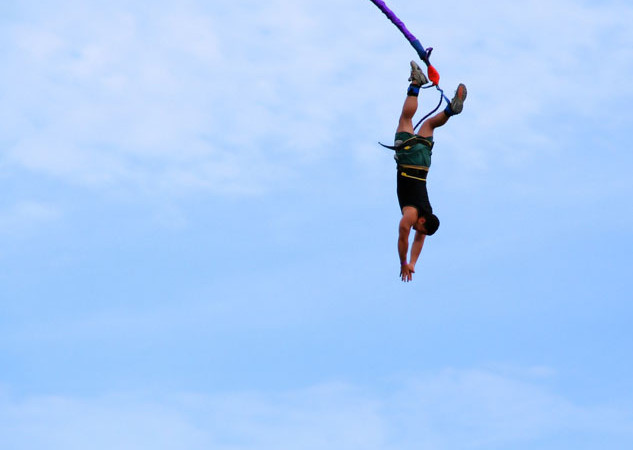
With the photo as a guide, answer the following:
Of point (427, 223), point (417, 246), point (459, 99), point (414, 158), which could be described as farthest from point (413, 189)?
point (459, 99)

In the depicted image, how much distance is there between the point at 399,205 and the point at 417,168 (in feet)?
2.96

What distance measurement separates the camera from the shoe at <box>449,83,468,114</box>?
2102 centimetres

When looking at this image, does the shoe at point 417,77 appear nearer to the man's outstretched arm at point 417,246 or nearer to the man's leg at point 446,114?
the man's leg at point 446,114

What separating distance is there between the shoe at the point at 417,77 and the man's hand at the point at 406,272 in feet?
12.9

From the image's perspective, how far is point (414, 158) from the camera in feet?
69.5

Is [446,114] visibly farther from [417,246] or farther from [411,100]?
[417,246]

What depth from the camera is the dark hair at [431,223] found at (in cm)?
2142

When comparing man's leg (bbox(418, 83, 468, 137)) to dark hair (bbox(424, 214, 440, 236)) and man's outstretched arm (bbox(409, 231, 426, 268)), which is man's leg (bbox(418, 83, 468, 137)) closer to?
dark hair (bbox(424, 214, 440, 236))

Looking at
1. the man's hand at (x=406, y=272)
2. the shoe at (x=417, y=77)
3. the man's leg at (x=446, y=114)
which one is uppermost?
the shoe at (x=417, y=77)

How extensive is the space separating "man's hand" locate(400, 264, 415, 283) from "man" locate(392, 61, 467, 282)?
0.46 feet

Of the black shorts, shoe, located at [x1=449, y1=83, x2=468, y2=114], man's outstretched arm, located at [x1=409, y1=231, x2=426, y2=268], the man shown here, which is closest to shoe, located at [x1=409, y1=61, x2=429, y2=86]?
the man

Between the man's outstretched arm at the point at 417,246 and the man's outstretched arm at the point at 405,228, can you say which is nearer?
the man's outstretched arm at the point at 405,228

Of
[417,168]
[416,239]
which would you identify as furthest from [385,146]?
[416,239]

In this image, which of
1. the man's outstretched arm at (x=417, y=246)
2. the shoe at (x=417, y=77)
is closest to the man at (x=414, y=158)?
the shoe at (x=417, y=77)
